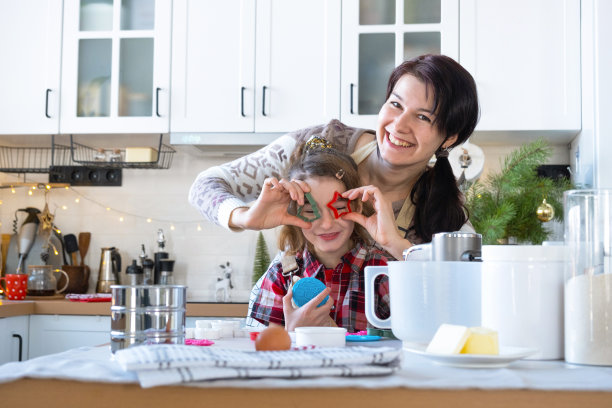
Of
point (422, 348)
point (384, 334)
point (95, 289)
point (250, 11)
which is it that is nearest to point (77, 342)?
point (95, 289)

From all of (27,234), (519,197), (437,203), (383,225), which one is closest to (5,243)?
(27,234)

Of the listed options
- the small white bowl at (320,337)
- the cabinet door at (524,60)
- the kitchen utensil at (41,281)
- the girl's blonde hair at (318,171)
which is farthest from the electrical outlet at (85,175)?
the small white bowl at (320,337)

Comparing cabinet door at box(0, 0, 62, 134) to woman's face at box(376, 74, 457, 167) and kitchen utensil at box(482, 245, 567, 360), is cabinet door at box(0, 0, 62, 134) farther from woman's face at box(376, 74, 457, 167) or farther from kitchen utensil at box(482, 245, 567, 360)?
kitchen utensil at box(482, 245, 567, 360)

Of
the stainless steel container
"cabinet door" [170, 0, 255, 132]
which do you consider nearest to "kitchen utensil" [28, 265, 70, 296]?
"cabinet door" [170, 0, 255, 132]

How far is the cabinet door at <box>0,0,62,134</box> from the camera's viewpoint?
3.32 meters

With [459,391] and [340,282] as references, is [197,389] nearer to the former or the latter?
[459,391]

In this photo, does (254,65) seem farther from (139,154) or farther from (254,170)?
(254,170)

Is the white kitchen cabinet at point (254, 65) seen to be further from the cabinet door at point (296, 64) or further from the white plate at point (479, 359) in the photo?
the white plate at point (479, 359)

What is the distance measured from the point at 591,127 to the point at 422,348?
2.15 meters

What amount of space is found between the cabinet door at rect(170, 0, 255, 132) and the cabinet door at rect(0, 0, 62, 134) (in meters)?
0.57

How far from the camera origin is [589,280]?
0.86 meters

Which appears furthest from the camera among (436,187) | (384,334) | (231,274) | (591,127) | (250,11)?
(231,274)

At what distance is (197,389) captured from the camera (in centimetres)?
68

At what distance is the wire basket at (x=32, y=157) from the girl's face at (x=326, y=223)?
2.31 meters
